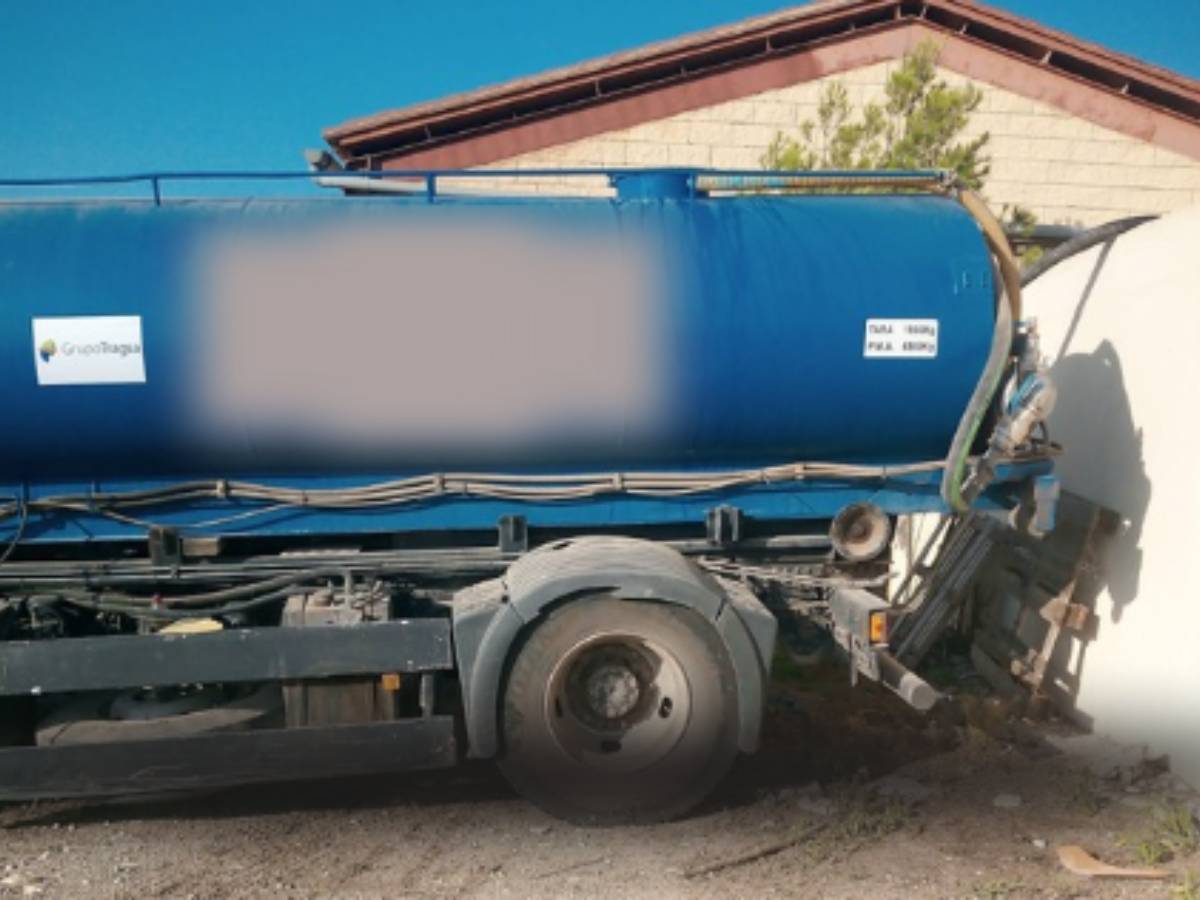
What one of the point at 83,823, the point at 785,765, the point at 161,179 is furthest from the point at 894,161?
the point at 83,823

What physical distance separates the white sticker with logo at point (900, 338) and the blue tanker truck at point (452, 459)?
0.01 m

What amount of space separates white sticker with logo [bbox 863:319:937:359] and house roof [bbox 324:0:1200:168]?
7.26 metres

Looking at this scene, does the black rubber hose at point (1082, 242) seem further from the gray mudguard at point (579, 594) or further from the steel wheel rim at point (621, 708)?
the steel wheel rim at point (621, 708)

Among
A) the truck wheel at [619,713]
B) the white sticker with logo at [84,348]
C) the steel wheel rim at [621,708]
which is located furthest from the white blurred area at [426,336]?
the steel wheel rim at [621,708]

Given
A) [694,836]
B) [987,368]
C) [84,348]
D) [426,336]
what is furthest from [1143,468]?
[84,348]

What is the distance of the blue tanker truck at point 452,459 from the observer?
156 inches

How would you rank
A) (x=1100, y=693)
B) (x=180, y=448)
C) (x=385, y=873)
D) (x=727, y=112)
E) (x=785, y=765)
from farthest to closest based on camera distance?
1. (x=727, y=112)
2. (x=1100, y=693)
3. (x=785, y=765)
4. (x=180, y=448)
5. (x=385, y=873)

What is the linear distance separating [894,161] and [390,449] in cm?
536

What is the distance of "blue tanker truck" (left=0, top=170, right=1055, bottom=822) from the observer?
3973 millimetres

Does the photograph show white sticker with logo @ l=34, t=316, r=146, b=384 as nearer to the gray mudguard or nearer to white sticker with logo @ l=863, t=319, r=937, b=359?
the gray mudguard

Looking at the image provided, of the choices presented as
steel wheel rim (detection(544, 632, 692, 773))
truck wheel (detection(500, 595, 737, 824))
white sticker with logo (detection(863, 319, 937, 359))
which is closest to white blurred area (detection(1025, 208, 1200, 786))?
white sticker with logo (detection(863, 319, 937, 359))

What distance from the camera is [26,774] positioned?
3.94 meters

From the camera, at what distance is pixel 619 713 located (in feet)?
13.9

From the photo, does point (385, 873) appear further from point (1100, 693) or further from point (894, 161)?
point (894, 161)
